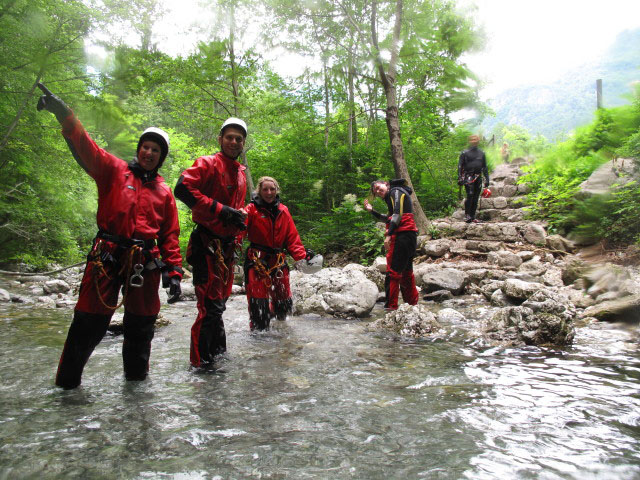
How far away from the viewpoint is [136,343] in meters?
3.30

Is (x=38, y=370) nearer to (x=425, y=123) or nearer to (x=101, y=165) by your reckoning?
(x=101, y=165)

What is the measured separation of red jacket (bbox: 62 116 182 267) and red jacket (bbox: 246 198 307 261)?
210 cm

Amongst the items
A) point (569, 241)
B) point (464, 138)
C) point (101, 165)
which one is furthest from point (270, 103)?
point (101, 165)

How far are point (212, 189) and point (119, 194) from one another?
108 centimetres

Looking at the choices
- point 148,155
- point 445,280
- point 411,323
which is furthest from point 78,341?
point 445,280

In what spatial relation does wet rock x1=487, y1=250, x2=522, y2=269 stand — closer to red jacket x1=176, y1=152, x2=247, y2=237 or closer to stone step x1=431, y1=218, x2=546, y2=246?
stone step x1=431, y1=218, x2=546, y2=246

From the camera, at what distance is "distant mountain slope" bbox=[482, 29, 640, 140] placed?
3941 millimetres

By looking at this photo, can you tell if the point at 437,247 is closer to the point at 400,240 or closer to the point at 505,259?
the point at 505,259

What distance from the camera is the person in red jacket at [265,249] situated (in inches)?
209

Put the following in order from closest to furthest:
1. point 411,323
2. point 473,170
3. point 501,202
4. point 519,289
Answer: point 411,323, point 519,289, point 473,170, point 501,202

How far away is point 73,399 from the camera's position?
2.96m

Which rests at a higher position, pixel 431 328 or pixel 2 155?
pixel 2 155

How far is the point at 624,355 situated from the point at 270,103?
12914 mm

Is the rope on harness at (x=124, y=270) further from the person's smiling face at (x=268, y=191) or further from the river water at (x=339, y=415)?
the person's smiling face at (x=268, y=191)
